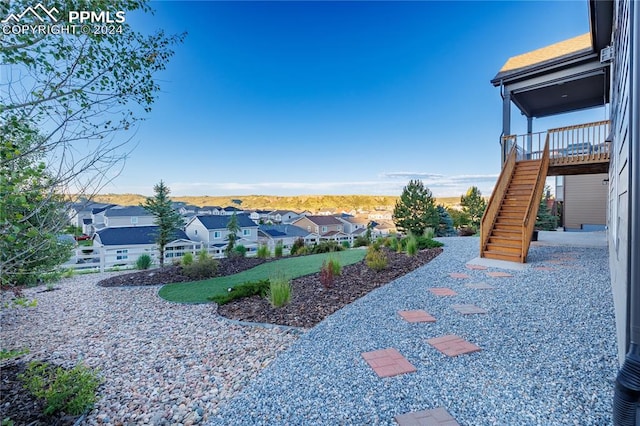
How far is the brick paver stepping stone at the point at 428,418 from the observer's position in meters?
1.76

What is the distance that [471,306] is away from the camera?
3.89m

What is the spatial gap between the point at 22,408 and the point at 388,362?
2.91m

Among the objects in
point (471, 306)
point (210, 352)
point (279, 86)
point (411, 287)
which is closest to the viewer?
point (210, 352)

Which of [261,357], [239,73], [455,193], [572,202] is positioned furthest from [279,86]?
[455,193]

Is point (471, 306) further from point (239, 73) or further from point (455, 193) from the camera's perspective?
point (455, 193)

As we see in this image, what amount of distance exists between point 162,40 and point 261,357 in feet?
11.4

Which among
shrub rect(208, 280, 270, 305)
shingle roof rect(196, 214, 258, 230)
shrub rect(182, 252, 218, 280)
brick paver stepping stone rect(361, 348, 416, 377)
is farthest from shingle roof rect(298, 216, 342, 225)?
brick paver stepping stone rect(361, 348, 416, 377)

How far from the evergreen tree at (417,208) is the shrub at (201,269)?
44.6ft

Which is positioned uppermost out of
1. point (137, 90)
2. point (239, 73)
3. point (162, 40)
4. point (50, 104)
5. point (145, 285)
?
point (239, 73)

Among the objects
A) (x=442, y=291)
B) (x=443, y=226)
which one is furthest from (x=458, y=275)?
(x=443, y=226)

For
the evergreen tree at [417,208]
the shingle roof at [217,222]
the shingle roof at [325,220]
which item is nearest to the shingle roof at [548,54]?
the evergreen tree at [417,208]

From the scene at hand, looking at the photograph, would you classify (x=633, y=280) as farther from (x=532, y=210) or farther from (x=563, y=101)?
(x=563, y=101)

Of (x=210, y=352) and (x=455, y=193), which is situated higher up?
(x=455, y=193)

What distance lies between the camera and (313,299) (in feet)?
15.1
